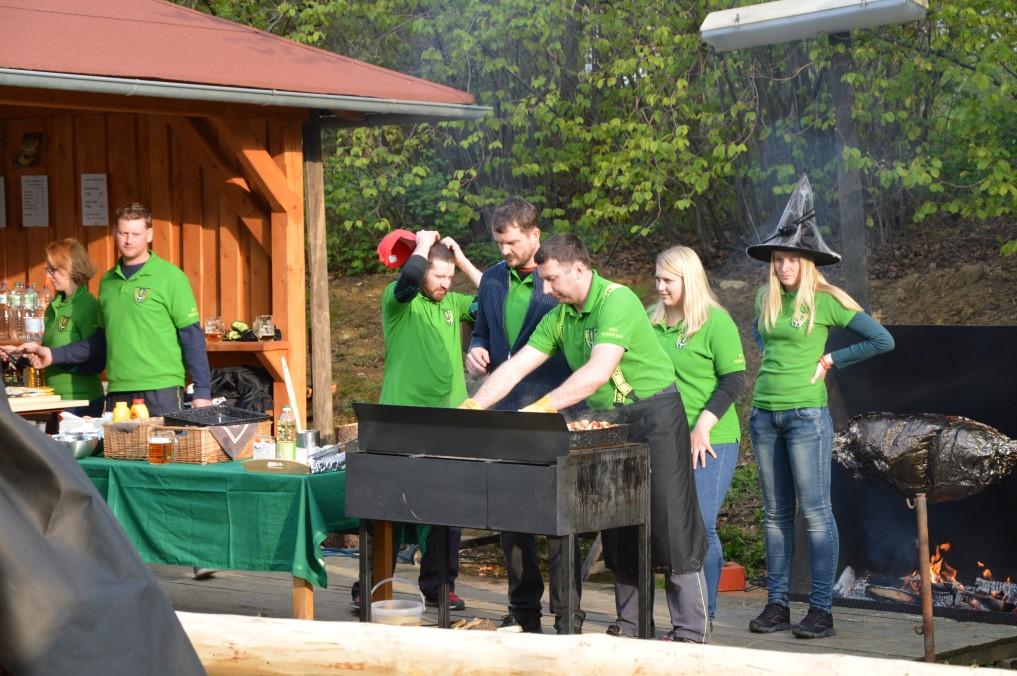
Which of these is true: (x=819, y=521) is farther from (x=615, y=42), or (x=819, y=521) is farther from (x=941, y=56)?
(x=615, y=42)

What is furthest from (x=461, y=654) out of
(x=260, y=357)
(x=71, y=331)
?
(x=260, y=357)

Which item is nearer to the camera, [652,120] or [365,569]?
[365,569]

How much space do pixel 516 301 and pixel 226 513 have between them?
1.58m

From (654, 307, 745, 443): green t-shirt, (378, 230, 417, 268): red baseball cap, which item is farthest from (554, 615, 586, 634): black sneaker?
(378, 230, 417, 268): red baseball cap

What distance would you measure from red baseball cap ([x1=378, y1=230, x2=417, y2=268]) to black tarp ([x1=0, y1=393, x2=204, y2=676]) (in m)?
4.76

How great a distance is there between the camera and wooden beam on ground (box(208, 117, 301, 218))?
8727mm

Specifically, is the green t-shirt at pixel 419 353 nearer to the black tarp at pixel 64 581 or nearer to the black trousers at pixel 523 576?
the black trousers at pixel 523 576

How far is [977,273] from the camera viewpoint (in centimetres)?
1360

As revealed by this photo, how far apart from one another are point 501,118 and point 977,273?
209 inches

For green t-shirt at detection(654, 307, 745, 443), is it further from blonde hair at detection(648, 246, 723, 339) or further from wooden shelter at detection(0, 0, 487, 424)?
wooden shelter at detection(0, 0, 487, 424)

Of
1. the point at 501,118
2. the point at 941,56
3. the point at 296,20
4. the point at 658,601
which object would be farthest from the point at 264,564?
the point at 296,20

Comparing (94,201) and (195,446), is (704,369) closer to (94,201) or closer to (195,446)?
(195,446)

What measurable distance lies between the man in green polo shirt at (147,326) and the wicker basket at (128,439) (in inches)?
37.1

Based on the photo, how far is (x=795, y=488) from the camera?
22.4 ft
